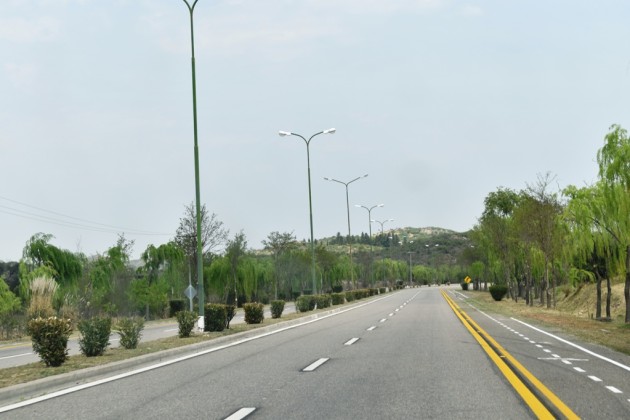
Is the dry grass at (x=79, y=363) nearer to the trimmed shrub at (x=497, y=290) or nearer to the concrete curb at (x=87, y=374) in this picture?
the concrete curb at (x=87, y=374)

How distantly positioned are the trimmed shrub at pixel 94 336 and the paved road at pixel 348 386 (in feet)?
6.35

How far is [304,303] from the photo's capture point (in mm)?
39875

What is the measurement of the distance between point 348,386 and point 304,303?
30237mm

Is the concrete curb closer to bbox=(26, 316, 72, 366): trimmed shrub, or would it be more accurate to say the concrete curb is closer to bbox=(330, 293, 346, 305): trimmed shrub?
bbox=(26, 316, 72, 366): trimmed shrub

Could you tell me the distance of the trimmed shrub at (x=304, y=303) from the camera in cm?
3944

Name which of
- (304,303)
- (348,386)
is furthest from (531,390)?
(304,303)

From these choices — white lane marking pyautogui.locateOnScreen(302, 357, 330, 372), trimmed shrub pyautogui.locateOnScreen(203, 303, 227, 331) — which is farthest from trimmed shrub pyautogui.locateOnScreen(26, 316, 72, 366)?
trimmed shrub pyautogui.locateOnScreen(203, 303, 227, 331)

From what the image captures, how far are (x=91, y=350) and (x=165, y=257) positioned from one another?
38.6 meters

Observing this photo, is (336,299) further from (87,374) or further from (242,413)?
(242,413)

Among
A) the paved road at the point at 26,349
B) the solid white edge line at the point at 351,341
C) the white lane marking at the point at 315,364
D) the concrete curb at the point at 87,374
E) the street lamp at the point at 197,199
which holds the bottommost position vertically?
the paved road at the point at 26,349

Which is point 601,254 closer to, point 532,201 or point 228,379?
point 532,201

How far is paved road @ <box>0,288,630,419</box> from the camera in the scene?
788cm

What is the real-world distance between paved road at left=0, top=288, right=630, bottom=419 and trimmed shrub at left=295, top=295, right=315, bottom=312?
22746mm

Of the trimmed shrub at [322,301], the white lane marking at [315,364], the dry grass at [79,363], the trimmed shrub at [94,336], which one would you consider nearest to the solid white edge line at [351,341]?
the white lane marking at [315,364]
